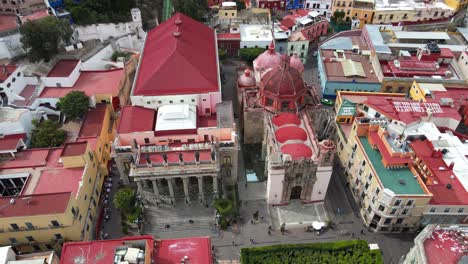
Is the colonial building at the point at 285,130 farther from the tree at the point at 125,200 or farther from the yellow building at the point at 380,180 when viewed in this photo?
the tree at the point at 125,200

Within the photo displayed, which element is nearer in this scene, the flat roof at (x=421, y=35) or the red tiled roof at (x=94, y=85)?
the red tiled roof at (x=94, y=85)

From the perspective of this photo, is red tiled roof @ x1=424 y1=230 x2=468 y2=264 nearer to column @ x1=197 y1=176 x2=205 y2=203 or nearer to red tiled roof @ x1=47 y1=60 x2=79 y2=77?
column @ x1=197 y1=176 x2=205 y2=203

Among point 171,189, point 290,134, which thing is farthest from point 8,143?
point 290,134

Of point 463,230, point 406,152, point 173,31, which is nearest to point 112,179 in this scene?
point 173,31

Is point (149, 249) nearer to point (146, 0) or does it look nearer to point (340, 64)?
point (340, 64)

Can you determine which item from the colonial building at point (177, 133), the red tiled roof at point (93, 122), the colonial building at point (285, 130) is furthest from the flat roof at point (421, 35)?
the red tiled roof at point (93, 122)

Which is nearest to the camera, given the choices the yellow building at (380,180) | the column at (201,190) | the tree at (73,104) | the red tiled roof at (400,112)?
the yellow building at (380,180)
